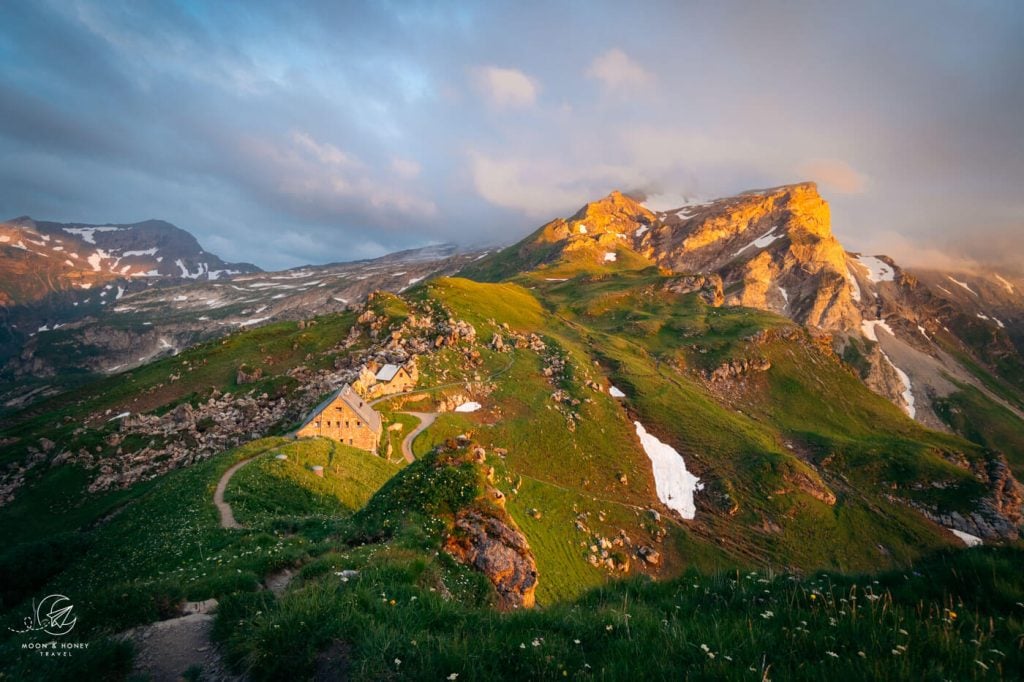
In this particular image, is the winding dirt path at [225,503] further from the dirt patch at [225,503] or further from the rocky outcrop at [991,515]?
the rocky outcrop at [991,515]

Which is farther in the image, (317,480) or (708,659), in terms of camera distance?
(317,480)

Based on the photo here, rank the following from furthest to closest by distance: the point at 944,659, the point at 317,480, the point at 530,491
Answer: the point at 530,491, the point at 317,480, the point at 944,659

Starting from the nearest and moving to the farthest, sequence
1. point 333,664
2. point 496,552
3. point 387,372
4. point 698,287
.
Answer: point 333,664, point 496,552, point 387,372, point 698,287

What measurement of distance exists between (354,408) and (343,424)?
2.29 m

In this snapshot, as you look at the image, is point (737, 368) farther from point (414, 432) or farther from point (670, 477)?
point (414, 432)

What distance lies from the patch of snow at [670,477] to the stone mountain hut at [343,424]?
138 ft

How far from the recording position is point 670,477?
223ft

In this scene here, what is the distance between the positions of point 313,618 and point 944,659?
7011 mm

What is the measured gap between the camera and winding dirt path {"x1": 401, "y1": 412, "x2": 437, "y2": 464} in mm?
55772

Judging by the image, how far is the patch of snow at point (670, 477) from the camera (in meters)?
62.3

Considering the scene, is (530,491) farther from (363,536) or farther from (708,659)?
(708,659)

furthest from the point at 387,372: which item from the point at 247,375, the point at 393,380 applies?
the point at 247,375

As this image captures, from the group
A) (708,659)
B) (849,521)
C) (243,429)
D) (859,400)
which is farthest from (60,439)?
(859,400)

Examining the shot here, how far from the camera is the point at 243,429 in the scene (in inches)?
2494
